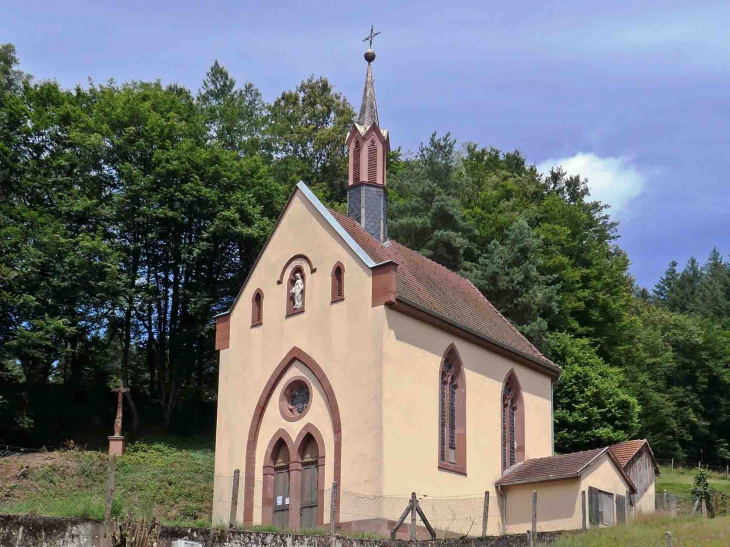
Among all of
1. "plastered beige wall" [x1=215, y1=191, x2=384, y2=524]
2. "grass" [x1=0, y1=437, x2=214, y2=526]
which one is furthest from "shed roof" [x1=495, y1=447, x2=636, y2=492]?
"grass" [x1=0, y1=437, x2=214, y2=526]

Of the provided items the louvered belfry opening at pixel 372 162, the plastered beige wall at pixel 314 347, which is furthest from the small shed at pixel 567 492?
the louvered belfry opening at pixel 372 162

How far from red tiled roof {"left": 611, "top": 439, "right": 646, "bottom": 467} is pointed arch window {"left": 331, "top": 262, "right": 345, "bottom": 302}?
9.81 metres

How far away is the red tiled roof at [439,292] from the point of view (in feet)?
80.6

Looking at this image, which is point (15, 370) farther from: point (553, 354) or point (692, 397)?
point (692, 397)

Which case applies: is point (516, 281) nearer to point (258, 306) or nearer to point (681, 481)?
point (681, 481)

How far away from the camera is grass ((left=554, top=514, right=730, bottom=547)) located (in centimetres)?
1783

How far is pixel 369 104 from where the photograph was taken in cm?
2923

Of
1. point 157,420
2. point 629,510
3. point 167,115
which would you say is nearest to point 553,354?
point 629,510

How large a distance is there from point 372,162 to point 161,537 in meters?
14.8

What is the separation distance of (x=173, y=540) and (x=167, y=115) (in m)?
26.7

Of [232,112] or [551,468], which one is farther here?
[232,112]

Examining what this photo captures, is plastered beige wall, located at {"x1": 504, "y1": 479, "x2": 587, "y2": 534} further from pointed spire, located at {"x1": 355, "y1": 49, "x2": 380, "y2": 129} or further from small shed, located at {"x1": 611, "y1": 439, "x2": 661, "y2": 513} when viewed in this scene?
pointed spire, located at {"x1": 355, "y1": 49, "x2": 380, "y2": 129}

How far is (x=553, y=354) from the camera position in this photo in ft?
128

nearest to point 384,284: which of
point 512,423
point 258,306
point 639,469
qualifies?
point 258,306
